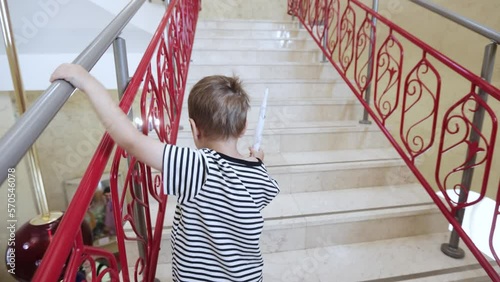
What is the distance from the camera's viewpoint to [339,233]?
1675 mm

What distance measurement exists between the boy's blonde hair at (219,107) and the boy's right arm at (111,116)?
0.15 meters

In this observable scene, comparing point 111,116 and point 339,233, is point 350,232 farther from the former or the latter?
point 111,116

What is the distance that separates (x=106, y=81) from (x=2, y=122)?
1749 millimetres

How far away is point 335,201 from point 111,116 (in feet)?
4.67

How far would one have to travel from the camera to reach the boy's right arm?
2.08 feet

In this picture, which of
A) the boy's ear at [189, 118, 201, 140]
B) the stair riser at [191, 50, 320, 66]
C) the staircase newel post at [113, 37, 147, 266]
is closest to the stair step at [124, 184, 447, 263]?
the staircase newel post at [113, 37, 147, 266]

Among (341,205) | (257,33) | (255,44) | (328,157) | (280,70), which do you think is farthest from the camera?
(257,33)

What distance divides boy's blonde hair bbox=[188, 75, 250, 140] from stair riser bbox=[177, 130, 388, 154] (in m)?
1.21

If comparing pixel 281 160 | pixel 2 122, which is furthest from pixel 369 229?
pixel 2 122

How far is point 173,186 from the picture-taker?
0.76m

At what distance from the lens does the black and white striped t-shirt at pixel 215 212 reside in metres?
0.77

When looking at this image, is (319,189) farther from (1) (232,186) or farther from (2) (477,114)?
(1) (232,186)

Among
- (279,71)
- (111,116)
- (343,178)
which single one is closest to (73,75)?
(111,116)

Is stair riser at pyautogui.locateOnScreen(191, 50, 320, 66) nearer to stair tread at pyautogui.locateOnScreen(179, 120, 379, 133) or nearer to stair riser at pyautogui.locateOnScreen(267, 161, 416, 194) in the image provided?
stair tread at pyautogui.locateOnScreen(179, 120, 379, 133)
